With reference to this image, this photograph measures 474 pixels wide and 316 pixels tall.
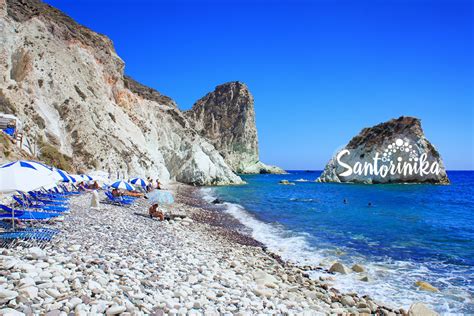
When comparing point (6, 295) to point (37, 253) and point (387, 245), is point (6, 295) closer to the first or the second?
point (37, 253)

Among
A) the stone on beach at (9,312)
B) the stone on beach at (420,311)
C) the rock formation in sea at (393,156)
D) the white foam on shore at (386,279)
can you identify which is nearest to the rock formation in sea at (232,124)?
the rock formation in sea at (393,156)

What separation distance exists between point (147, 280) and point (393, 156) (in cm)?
8030

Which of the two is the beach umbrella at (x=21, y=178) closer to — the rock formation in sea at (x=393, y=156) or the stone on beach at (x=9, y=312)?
the stone on beach at (x=9, y=312)

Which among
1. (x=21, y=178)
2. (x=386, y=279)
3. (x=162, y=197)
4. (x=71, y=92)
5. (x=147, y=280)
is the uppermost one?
(x=71, y=92)

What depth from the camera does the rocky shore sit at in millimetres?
5535

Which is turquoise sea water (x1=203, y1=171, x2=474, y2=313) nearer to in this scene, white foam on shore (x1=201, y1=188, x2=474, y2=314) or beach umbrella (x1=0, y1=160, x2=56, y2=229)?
white foam on shore (x1=201, y1=188, x2=474, y2=314)

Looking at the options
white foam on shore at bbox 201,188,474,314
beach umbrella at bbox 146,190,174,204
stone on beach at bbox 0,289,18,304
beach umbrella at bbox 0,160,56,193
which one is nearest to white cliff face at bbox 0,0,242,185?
beach umbrella at bbox 146,190,174,204

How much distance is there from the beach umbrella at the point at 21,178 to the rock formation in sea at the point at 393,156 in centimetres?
7584

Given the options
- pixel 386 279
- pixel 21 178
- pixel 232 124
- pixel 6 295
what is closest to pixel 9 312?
pixel 6 295

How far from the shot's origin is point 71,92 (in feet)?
130

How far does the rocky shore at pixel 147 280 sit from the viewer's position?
5.54 metres

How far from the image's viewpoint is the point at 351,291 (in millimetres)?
10305

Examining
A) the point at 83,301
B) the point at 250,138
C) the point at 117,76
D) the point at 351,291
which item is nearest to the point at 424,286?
the point at 351,291

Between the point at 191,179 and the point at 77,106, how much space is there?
90.9 ft
